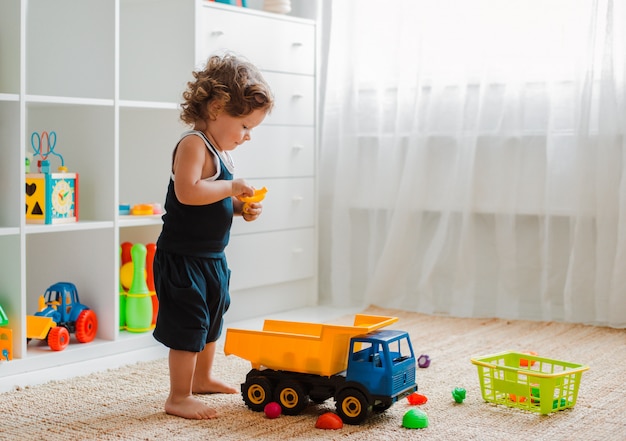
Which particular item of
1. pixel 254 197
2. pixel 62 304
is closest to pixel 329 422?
pixel 254 197

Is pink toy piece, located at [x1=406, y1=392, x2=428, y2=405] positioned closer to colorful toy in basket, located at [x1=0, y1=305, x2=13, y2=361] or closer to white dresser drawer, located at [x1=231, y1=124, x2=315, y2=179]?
colorful toy in basket, located at [x1=0, y1=305, x2=13, y2=361]

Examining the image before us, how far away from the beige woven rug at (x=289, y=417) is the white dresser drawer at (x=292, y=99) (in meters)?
1.01

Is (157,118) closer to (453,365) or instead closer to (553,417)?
(453,365)

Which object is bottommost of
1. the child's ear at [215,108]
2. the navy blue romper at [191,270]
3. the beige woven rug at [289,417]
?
the beige woven rug at [289,417]

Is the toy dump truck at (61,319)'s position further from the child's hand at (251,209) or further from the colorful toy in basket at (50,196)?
the child's hand at (251,209)

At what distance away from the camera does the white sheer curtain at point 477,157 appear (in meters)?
2.74

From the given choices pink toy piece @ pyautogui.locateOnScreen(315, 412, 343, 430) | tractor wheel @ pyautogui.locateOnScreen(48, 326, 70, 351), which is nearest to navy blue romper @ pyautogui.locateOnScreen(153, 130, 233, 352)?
pink toy piece @ pyautogui.locateOnScreen(315, 412, 343, 430)

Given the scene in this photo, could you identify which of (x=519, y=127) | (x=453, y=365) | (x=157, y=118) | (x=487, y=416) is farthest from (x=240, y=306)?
(x=487, y=416)

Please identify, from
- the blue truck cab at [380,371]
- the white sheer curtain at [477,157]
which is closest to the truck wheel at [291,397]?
the blue truck cab at [380,371]

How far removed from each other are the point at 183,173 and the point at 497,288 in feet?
4.99

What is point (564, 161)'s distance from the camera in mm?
2832

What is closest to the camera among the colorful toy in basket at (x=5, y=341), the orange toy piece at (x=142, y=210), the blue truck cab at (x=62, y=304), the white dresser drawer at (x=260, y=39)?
the colorful toy in basket at (x=5, y=341)

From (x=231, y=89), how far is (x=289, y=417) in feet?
2.27

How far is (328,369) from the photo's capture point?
5.76ft
